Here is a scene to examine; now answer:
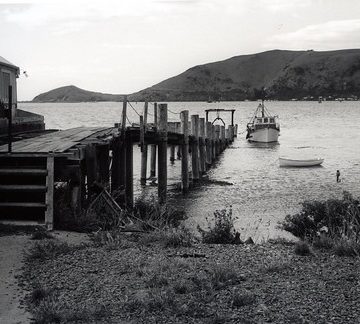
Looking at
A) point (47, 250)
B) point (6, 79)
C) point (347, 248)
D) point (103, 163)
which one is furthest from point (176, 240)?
point (6, 79)

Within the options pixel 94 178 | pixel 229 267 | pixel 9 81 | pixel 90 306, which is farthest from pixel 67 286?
pixel 9 81

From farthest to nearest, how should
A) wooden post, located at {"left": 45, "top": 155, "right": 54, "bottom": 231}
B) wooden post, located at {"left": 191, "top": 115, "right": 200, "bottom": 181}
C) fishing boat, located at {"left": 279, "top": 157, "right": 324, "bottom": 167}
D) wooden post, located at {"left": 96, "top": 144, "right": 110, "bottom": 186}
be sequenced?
fishing boat, located at {"left": 279, "top": 157, "right": 324, "bottom": 167} < wooden post, located at {"left": 191, "top": 115, "right": 200, "bottom": 181} < wooden post, located at {"left": 96, "top": 144, "right": 110, "bottom": 186} < wooden post, located at {"left": 45, "top": 155, "right": 54, "bottom": 231}

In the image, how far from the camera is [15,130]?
A: 19.6 metres

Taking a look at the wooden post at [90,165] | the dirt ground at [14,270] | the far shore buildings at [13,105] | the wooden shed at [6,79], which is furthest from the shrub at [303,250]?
the wooden shed at [6,79]

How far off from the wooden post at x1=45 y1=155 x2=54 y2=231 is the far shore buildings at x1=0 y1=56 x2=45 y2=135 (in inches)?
251

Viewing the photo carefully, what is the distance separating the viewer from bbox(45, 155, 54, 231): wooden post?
38.7 ft

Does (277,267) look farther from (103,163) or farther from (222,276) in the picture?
(103,163)

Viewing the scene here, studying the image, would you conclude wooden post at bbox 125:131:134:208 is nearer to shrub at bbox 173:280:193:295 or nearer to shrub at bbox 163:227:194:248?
shrub at bbox 163:227:194:248

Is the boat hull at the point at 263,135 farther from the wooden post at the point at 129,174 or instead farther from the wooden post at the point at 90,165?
the wooden post at the point at 90,165

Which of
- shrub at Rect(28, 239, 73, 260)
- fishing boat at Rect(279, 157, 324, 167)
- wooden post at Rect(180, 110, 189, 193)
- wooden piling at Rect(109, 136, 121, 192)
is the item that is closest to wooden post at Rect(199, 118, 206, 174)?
wooden post at Rect(180, 110, 189, 193)

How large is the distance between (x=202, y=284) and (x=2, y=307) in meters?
2.87

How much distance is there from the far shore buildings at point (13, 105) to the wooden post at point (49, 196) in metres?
6.37

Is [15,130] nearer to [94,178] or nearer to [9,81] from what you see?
[9,81]

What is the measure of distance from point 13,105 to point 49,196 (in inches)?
382
